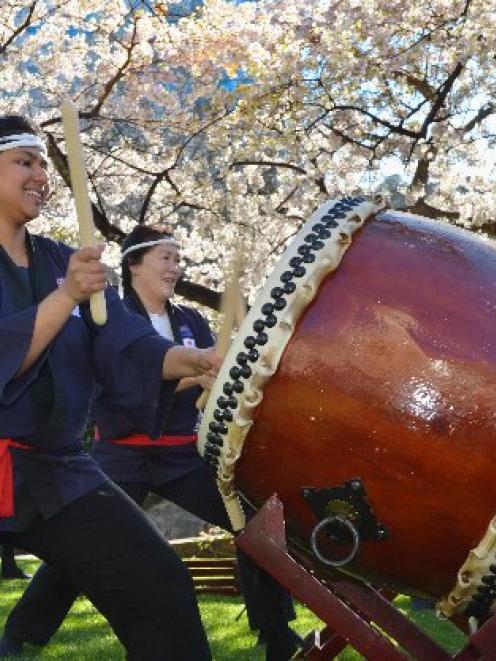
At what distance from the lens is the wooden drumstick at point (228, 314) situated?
7.16 ft

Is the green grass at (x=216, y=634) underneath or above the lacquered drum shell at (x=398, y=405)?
underneath

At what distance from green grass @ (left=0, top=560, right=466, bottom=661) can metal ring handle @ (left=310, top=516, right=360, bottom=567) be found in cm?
131

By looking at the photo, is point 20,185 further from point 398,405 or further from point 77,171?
point 398,405

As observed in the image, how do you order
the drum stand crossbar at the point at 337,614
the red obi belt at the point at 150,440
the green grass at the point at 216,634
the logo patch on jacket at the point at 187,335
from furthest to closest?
the logo patch on jacket at the point at 187,335
the green grass at the point at 216,634
the red obi belt at the point at 150,440
the drum stand crossbar at the point at 337,614


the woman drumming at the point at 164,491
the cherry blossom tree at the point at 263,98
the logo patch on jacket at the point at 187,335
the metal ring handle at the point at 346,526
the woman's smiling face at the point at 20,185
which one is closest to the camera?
the metal ring handle at the point at 346,526

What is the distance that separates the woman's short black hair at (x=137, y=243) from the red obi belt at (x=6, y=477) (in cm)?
147

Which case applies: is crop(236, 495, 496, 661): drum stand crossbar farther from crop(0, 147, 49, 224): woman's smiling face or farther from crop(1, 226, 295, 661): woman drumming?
crop(1, 226, 295, 661): woman drumming

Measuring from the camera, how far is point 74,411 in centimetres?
210

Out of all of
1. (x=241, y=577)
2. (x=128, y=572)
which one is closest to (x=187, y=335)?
(x=241, y=577)

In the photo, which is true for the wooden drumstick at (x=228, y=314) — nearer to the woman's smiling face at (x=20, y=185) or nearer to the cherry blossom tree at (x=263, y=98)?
the woman's smiling face at (x=20, y=185)

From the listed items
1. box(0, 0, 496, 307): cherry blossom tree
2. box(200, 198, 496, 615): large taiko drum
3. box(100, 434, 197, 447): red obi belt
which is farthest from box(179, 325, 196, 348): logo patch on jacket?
box(0, 0, 496, 307): cherry blossom tree

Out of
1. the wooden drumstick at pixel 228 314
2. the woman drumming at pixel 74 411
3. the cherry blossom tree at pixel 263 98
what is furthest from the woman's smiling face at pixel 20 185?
the cherry blossom tree at pixel 263 98

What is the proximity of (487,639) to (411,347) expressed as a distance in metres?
0.57

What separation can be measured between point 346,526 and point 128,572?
1.50 feet
